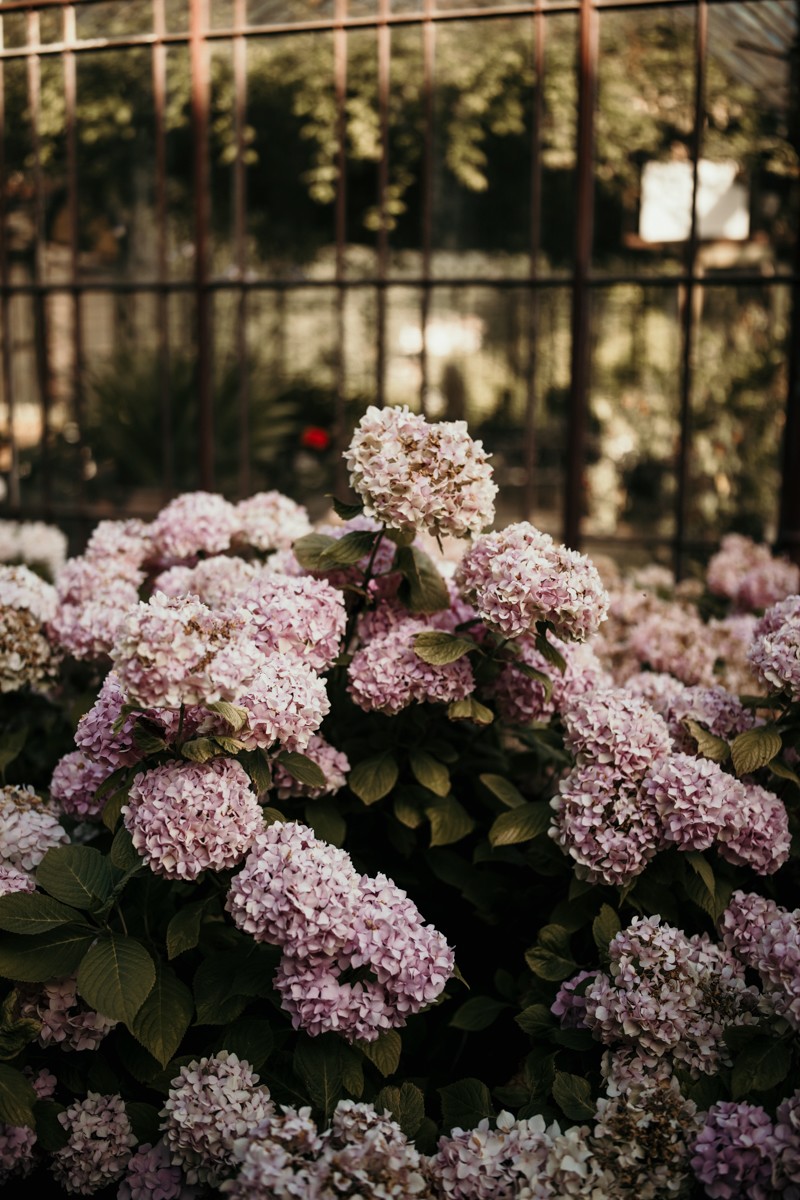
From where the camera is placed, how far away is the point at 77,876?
4.56 ft

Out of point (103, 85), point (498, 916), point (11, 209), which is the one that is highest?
point (103, 85)

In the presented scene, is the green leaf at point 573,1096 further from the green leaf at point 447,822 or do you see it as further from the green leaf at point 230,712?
the green leaf at point 230,712

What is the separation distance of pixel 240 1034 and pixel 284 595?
0.54 meters

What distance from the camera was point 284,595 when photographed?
1.54 m

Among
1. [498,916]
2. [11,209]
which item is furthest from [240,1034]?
[11,209]

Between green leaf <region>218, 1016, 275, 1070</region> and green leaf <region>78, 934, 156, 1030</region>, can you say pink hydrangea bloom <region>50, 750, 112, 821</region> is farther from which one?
green leaf <region>218, 1016, 275, 1070</region>

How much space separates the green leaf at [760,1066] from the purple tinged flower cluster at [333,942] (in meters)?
0.33

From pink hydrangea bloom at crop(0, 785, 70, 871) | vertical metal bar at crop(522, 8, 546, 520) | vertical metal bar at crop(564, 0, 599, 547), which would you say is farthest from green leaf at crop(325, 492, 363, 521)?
vertical metal bar at crop(564, 0, 599, 547)

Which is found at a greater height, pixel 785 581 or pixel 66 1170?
pixel 785 581

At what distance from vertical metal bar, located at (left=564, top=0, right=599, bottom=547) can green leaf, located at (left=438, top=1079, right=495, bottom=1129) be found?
1938 mm

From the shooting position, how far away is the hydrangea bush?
1235mm

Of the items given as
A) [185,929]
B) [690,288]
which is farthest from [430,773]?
[690,288]

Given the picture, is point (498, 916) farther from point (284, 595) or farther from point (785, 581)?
point (785, 581)

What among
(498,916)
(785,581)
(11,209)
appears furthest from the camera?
(11,209)
